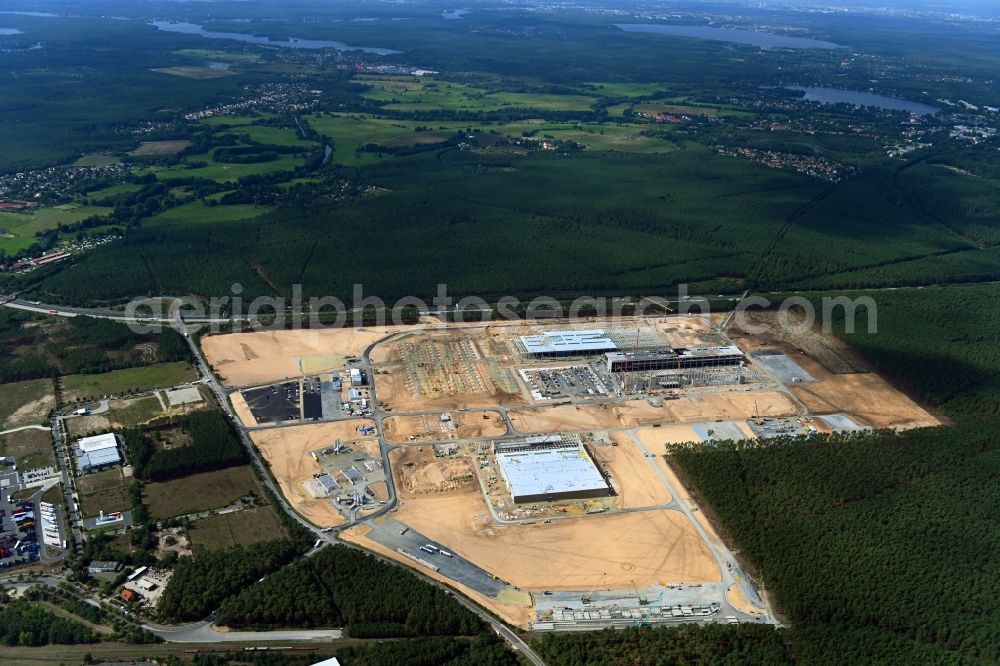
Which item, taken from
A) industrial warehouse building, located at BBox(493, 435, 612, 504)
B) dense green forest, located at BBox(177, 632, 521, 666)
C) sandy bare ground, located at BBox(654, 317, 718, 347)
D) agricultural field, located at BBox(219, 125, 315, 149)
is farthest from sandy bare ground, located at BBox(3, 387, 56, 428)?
agricultural field, located at BBox(219, 125, 315, 149)

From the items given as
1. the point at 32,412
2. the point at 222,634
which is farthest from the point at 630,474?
the point at 32,412

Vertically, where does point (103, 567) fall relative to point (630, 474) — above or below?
below

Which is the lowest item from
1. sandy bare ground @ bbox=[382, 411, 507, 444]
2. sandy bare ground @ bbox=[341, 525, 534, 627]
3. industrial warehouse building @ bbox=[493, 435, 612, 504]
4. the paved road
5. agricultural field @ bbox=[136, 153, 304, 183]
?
the paved road

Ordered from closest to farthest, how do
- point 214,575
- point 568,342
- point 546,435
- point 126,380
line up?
point 214,575
point 546,435
point 126,380
point 568,342

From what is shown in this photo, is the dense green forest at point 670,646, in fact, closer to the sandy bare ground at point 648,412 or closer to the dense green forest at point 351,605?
the dense green forest at point 351,605

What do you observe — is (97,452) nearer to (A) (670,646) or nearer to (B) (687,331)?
(A) (670,646)

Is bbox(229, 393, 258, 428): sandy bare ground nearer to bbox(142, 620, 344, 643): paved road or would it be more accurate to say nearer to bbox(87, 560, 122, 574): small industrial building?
bbox(87, 560, 122, 574): small industrial building

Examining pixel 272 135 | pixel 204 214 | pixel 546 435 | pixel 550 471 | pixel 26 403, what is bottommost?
pixel 26 403
